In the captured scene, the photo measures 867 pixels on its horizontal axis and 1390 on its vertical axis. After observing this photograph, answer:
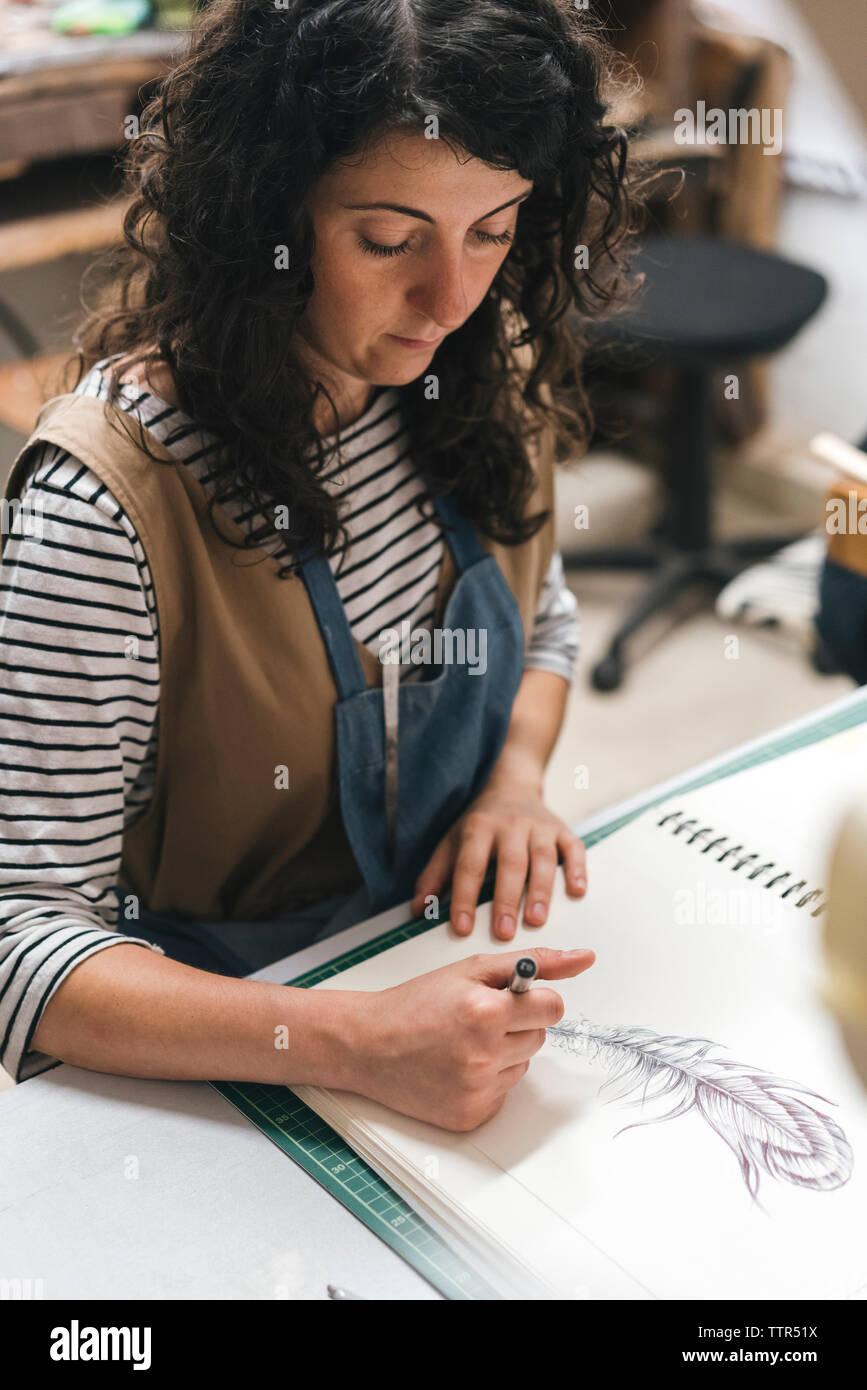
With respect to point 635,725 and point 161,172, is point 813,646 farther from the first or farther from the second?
point 161,172

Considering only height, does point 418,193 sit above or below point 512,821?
above

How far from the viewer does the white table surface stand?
0.69 m

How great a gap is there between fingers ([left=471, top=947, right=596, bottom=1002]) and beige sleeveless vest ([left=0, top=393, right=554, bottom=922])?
0.27m

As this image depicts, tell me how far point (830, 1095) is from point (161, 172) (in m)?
0.74

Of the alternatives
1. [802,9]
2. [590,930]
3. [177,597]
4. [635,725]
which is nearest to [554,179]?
[177,597]

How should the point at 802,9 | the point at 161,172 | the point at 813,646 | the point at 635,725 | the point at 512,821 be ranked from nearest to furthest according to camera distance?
1. the point at 802,9
2. the point at 161,172
3. the point at 512,821
4. the point at 635,725
5. the point at 813,646

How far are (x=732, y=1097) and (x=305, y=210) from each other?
616 mm

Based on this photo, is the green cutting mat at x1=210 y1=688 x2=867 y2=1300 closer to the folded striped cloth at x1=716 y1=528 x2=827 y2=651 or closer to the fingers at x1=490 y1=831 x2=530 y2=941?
the fingers at x1=490 y1=831 x2=530 y2=941

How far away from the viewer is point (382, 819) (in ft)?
3.52

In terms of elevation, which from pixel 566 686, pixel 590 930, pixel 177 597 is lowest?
pixel 590 930

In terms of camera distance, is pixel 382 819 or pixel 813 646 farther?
pixel 813 646

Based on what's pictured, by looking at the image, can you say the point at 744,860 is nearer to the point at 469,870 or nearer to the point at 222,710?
the point at 469,870

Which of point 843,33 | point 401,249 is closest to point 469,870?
point 401,249

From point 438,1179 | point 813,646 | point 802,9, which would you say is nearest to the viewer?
point 802,9
